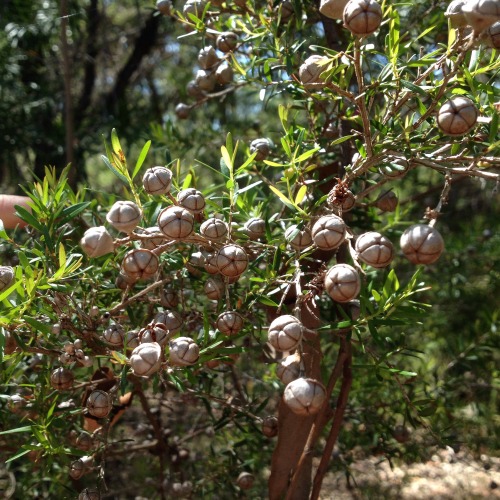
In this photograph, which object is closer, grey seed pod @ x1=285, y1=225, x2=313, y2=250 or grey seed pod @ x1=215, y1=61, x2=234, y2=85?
grey seed pod @ x1=285, y1=225, x2=313, y2=250

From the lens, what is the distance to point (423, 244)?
0.92 meters

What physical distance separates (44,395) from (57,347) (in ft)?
0.38

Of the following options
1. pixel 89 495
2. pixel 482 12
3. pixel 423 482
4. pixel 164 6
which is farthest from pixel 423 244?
pixel 423 482

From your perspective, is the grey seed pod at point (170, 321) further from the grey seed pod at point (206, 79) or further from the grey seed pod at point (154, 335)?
the grey seed pod at point (206, 79)

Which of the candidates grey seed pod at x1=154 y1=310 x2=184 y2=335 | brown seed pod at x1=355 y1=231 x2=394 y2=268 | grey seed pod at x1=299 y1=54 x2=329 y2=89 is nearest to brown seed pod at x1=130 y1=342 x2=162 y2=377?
grey seed pod at x1=154 y1=310 x2=184 y2=335

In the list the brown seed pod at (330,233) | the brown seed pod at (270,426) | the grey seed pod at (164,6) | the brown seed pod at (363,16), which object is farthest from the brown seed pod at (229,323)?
the grey seed pod at (164,6)

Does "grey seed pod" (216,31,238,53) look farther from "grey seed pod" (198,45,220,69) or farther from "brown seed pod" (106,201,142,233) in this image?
"brown seed pod" (106,201,142,233)

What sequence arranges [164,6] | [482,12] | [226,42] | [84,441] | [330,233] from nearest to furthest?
1. [482,12]
2. [330,233]
3. [84,441]
4. [226,42]
5. [164,6]

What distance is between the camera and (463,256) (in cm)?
239

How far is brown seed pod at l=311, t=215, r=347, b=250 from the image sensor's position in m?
0.98

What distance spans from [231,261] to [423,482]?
6.51 feet

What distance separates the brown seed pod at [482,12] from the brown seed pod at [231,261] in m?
0.45

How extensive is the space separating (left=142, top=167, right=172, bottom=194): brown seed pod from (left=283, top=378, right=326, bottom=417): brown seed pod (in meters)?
0.36

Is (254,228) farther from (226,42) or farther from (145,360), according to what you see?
(226,42)
